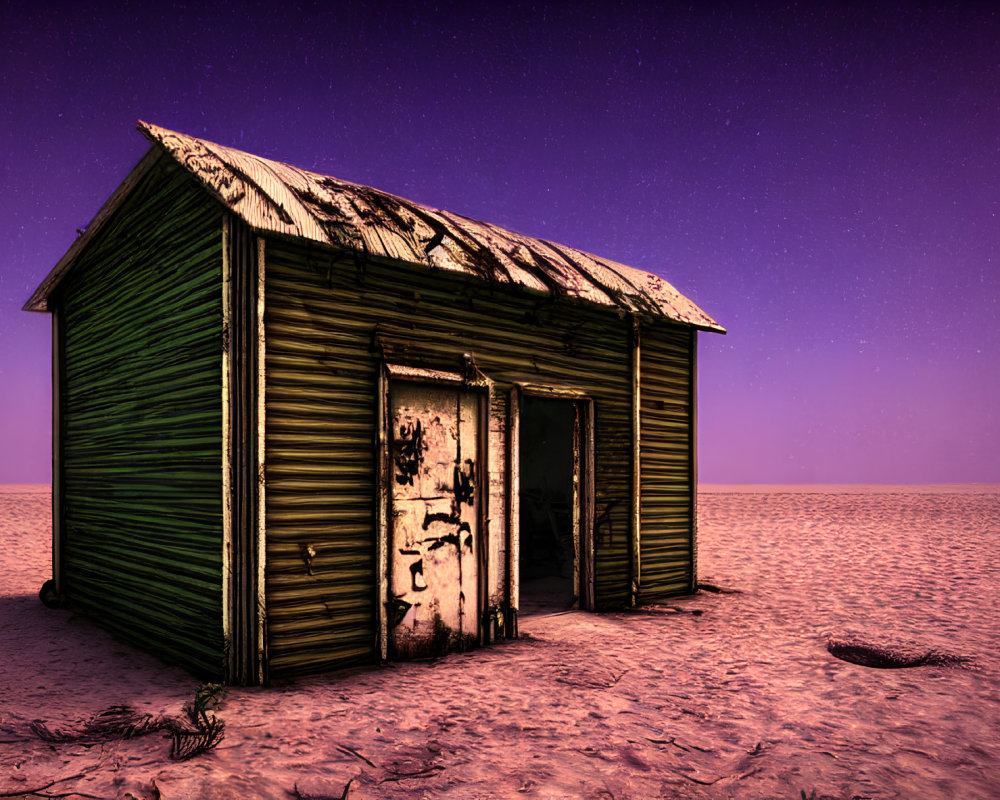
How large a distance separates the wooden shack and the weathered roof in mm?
36

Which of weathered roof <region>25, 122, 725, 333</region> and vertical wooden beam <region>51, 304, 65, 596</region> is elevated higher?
weathered roof <region>25, 122, 725, 333</region>

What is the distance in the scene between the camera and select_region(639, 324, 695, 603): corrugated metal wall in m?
8.74

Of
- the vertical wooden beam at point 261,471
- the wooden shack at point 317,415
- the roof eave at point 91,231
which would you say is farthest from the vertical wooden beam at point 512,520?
the roof eave at point 91,231

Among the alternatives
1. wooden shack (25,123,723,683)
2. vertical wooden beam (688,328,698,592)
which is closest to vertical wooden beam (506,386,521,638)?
wooden shack (25,123,723,683)

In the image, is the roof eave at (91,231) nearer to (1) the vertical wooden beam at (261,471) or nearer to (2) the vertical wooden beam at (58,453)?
(2) the vertical wooden beam at (58,453)

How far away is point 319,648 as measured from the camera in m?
5.48

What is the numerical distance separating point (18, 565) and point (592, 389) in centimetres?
1241

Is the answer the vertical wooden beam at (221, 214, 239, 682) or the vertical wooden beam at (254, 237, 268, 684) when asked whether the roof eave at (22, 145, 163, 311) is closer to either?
the vertical wooden beam at (221, 214, 239, 682)

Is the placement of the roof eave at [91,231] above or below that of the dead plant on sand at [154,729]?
above

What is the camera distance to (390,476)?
5.98 metres

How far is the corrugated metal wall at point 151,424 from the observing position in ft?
18.2

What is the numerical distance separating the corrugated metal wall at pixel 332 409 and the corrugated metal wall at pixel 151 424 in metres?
0.48

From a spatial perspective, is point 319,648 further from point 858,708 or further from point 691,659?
point 858,708

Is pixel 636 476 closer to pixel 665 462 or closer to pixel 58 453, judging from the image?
pixel 665 462
